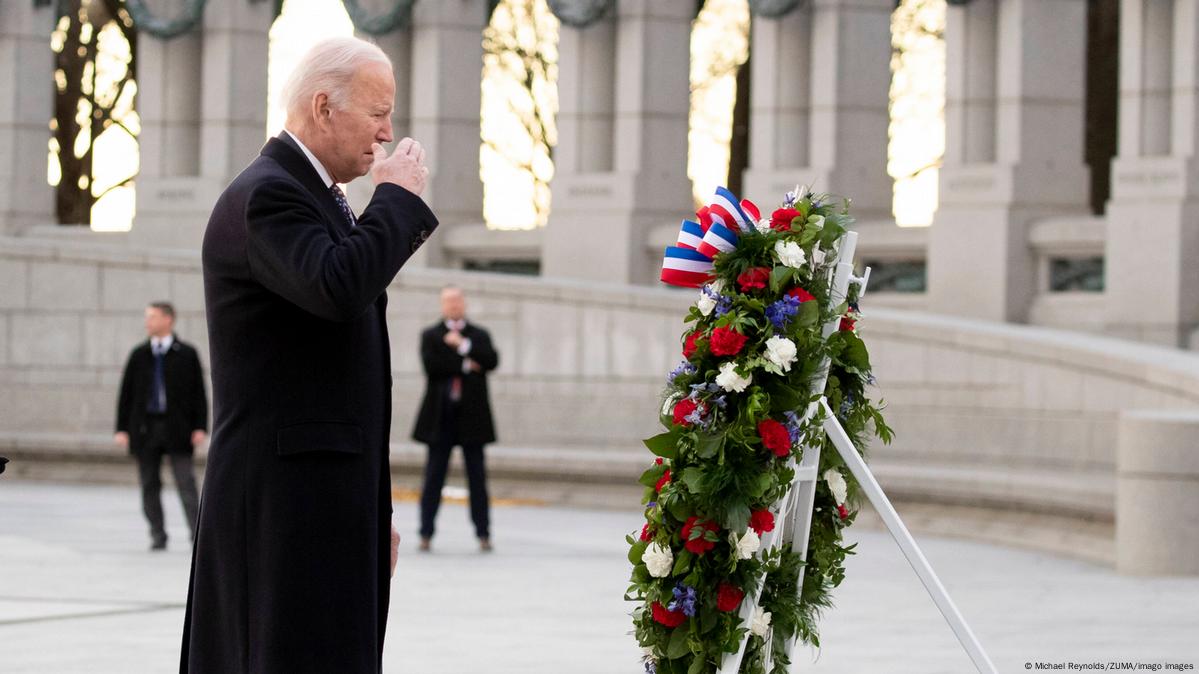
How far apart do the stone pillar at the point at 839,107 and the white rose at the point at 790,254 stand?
13032 millimetres

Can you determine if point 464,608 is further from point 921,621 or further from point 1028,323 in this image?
point 1028,323

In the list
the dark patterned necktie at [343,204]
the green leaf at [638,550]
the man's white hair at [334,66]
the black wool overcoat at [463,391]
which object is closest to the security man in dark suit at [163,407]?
the black wool overcoat at [463,391]

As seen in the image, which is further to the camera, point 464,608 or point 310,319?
point 464,608

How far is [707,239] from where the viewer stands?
235 inches

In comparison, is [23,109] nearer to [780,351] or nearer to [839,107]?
[839,107]

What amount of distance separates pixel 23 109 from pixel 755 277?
1854 cm

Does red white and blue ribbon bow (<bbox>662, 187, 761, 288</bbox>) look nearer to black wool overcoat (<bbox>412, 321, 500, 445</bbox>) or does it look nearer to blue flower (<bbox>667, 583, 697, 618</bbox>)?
blue flower (<bbox>667, 583, 697, 618</bbox>)

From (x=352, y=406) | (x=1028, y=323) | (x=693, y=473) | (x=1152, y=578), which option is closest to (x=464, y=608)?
(x=1152, y=578)

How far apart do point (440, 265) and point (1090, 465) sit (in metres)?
8.22

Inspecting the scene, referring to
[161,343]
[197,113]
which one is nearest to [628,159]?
[197,113]

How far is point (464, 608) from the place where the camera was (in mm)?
Result: 10836

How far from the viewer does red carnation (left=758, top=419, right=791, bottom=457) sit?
5832 mm

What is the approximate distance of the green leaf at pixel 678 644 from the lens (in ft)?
19.4

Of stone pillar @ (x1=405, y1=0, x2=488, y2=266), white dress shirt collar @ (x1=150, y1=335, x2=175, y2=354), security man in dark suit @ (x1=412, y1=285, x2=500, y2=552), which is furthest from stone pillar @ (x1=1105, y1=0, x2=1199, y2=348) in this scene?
white dress shirt collar @ (x1=150, y1=335, x2=175, y2=354)
